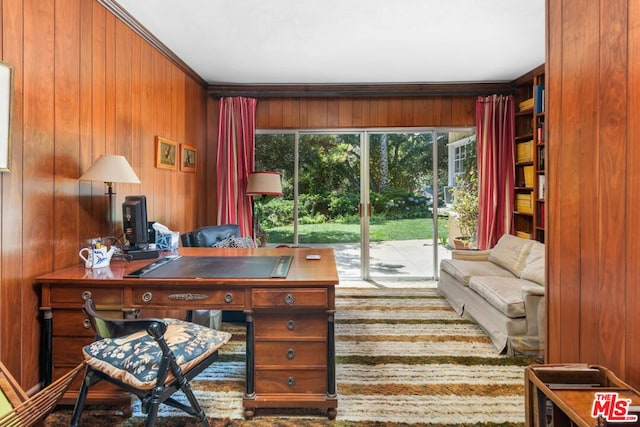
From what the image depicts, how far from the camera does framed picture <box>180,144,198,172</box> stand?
153 inches

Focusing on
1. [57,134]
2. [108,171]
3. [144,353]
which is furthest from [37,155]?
[144,353]

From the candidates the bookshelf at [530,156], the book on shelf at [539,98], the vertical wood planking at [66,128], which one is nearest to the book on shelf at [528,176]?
the bookshelf at [530,156]

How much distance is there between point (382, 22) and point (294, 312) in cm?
241

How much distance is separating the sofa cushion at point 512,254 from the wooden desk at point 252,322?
2294 mm

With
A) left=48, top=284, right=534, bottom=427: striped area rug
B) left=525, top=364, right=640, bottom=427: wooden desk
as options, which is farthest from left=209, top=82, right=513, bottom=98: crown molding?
left=525, top=364, right=640, bottom=427: wooden desk

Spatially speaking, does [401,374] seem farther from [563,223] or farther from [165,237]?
[165,237]

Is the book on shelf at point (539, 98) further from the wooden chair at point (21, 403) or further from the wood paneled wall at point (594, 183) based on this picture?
the wooden chair at point (21, 403)

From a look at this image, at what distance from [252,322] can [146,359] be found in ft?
1.67

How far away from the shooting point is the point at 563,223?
4.67ft

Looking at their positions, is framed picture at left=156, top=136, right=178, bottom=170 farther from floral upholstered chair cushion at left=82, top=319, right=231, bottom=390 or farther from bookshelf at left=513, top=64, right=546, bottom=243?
bookshelf at left=513, top=64, right=546, bottom=243

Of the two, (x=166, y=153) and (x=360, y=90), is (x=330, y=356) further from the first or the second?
(x=360, y=90)

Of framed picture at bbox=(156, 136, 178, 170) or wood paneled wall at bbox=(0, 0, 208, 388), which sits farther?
framed picture at bbox=(156, 136, 178, 170)

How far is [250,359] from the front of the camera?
1.83m

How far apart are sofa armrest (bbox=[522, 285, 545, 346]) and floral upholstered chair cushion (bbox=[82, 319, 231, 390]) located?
2.09 m
